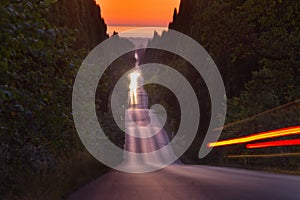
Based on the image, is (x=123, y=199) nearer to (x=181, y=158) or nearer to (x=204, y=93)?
(x=204, y=93)

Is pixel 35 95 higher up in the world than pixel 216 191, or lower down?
higher up

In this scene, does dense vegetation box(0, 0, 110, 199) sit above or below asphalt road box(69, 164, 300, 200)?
above

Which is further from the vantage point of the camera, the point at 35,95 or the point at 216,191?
the point at 216,191

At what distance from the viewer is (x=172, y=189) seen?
15289 mm

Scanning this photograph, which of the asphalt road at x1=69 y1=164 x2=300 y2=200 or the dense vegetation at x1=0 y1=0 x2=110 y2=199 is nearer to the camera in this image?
the dense vegetation at x1=0 y1=0 x2=110 y2=199

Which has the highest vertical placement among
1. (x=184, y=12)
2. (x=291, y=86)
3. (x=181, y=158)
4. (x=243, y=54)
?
(x=184, y=12)

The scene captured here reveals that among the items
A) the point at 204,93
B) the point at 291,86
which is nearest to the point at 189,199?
the point at 291,86

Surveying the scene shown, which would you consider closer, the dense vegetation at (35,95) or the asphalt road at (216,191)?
the dense vegetation at (35,95)

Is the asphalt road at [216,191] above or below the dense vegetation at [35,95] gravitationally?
below

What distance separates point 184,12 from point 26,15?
81.1 meters

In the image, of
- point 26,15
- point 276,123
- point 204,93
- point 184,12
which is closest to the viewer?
point 26,15

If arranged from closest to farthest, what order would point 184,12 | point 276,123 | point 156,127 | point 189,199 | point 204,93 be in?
point 189,199
point 276,123
point 204,93
point 184,12
point 156,127

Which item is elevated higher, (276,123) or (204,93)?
(204,93)

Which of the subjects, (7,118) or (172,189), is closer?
(7,118)
